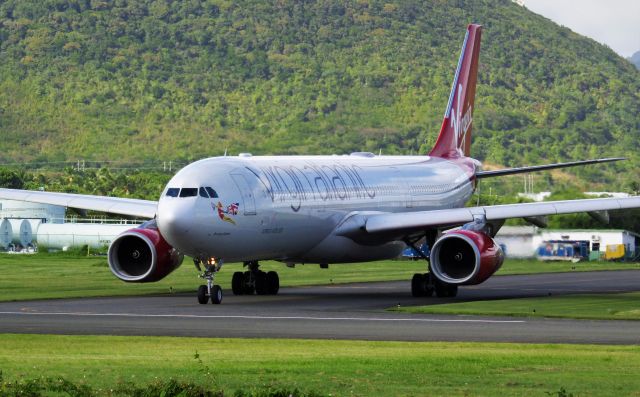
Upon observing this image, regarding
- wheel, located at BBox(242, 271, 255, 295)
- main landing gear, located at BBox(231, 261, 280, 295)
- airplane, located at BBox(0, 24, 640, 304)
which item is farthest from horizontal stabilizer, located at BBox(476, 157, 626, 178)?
wheel, located at BBox(242, 271, 255, 295)

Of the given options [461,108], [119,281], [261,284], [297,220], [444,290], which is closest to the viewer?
[297,220]

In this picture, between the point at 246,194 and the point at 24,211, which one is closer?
the point at 246,194

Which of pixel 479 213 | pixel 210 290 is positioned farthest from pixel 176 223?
pixel 479 213

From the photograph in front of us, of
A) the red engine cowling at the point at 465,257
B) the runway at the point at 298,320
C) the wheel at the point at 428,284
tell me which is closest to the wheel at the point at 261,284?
the runway at the point at 298,320

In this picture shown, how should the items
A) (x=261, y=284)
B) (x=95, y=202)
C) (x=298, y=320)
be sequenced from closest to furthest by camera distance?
(x=298, y=320)
(x=261, y=284)
(x=95, y=202)

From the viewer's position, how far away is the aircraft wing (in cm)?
4238

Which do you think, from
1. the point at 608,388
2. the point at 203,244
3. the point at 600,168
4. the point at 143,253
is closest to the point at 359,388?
the point at 608,388

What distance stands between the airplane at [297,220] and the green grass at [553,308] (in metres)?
1.90

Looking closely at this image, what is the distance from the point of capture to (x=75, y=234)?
79.6m

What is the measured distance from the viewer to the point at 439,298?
1571 inches

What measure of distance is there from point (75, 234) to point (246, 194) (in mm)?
44306

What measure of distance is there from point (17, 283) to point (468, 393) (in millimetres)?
30988

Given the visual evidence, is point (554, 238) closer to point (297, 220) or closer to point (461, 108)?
point (461, 108)

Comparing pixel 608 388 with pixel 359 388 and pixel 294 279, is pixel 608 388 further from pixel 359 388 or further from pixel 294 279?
pixel 294 279
